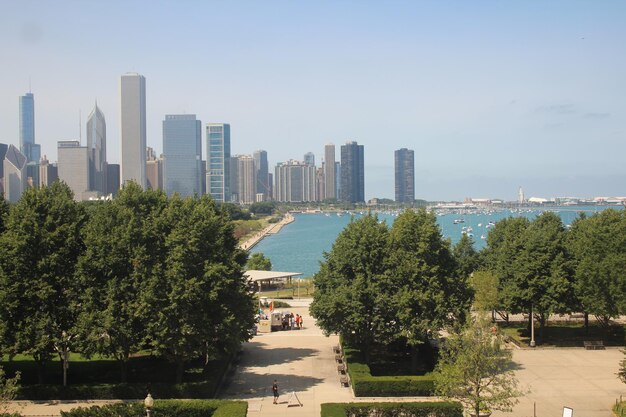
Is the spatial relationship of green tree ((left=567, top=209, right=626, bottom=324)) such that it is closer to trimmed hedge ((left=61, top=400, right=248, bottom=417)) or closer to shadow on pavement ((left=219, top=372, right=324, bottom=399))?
shadow on pavement ((left=219, top=372, right=324, bottom=399))

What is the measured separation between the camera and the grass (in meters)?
34.9

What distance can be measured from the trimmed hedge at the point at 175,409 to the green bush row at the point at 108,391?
2204 millimetres

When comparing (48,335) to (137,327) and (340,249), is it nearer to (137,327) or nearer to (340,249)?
(137,327)

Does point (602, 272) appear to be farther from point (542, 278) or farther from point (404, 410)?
point (404, 410)

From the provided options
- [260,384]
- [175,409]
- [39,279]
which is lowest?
[260,384]

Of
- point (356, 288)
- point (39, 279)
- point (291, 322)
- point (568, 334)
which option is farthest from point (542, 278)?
point (39, 279)

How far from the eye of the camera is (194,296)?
81.1ft

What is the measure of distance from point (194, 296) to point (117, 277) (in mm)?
3268

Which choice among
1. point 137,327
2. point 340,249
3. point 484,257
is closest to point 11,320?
point 137,327

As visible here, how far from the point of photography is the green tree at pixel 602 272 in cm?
3244

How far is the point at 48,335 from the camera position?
23844mm

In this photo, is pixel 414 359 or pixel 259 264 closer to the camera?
pixel 414 359

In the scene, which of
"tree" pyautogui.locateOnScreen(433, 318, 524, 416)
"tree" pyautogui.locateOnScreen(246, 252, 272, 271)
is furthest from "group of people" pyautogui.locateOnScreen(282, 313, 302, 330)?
"tree" pyautogui.locateOnScreen(246, 252, 272, 271)

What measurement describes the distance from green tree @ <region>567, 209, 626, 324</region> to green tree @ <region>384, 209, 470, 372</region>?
8.08 m
